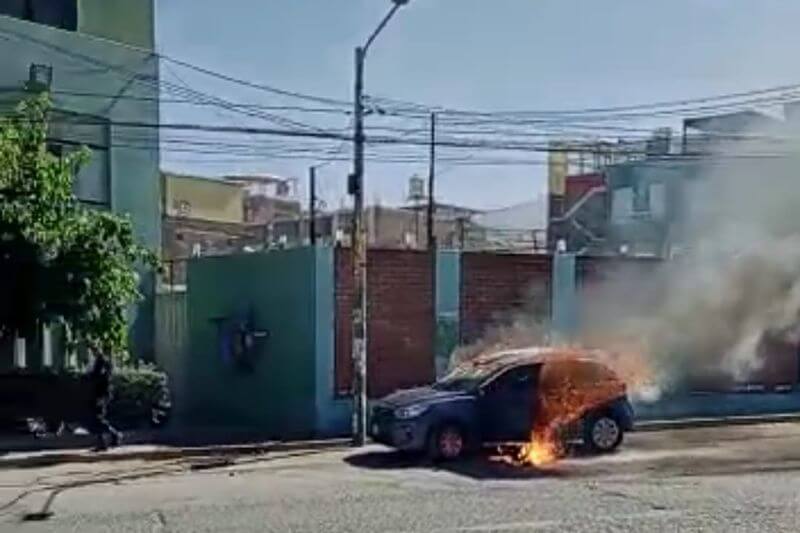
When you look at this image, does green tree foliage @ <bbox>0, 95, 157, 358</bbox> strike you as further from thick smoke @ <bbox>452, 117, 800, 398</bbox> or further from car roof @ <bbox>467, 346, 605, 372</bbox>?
thick smoke @ <bbox>452, 117, 800, 398</bbox>

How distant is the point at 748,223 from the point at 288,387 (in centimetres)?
1260

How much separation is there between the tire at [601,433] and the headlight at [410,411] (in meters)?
2.98

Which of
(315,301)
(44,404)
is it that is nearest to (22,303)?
(44,404)

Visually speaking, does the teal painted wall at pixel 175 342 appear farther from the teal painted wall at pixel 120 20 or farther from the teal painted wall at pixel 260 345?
the teal painted wall at pixel 120 20

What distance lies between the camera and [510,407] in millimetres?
18234

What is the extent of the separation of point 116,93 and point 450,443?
36.8 feet

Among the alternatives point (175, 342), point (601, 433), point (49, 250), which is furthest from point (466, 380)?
point (175, 342)

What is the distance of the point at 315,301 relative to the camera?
21938 mm

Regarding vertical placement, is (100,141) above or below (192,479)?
above

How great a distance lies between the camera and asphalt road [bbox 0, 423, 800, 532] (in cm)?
1148

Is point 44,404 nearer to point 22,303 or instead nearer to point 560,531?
point 22,303

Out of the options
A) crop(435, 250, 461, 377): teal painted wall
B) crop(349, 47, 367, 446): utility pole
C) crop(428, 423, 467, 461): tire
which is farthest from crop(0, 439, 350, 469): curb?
crop(435, 250, 461, 377): teal painted wall

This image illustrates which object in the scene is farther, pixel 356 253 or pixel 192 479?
pixel 356 253

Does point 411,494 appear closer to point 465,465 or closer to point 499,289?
point 465,465
